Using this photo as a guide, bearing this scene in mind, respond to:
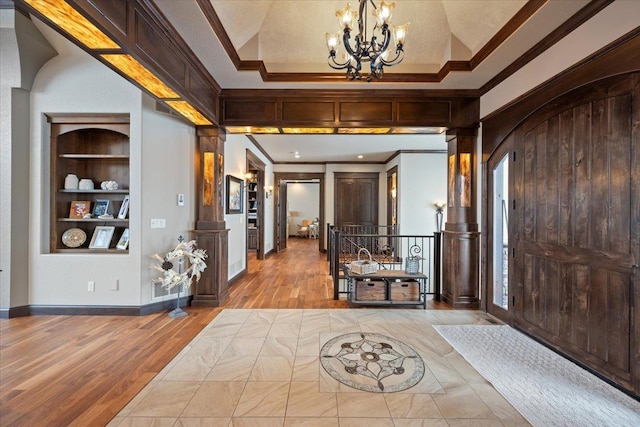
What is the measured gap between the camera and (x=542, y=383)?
2260 millimetres

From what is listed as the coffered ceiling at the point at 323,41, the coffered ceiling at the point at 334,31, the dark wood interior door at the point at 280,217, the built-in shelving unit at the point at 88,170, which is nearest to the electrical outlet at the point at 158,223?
the built-in shelving unit at the point at 88,170

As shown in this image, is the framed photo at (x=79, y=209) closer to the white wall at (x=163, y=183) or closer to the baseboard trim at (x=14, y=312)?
the white wall at (x=163, y=183)

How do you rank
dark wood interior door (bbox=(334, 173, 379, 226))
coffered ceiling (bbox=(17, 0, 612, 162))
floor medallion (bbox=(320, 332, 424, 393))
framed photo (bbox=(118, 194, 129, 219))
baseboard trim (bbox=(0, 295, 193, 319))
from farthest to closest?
dark wood interior door (bbox=(334, 173, 379, 226))
framed photo (bbox=(118, 194, 129, 219))
baseboard trim (bbox=(0, 295, 193, 319))
coffered ceiling (bbox=(17, 0, 612, 162))
floor medallion (bbox=(320, 332, 424, 393))

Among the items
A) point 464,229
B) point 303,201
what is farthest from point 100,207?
point 303,201

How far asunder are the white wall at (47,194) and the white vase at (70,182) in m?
0.19

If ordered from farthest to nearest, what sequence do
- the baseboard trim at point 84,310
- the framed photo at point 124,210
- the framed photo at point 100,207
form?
Result: the framed photo at point 100,207 < the framed photo at point 124,210 < the baseboard trim at point 84,310

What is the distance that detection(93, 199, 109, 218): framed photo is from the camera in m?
3.93

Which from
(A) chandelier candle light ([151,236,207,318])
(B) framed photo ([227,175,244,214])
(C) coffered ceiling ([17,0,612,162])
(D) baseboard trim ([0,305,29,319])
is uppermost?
(C) coffered ceiling ([17,0,612,162])

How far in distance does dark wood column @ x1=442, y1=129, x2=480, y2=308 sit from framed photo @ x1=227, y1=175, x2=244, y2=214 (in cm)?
366

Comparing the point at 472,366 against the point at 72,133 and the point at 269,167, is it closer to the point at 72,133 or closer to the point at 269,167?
the point at 72,133

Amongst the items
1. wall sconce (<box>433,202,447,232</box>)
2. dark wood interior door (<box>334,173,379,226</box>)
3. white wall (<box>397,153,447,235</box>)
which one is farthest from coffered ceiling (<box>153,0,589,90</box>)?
dark wood interior door (<box>334,173,379,226</box>)

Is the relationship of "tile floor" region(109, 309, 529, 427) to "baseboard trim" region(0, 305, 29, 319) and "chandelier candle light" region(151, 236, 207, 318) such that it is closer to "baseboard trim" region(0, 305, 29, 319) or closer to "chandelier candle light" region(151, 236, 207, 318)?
"chandelier candle light" region(151, 236, 207, 318)

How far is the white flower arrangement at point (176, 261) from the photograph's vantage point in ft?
11.8

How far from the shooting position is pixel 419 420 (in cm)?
186
